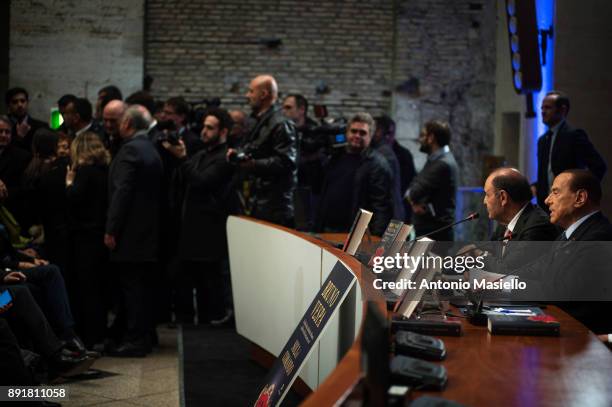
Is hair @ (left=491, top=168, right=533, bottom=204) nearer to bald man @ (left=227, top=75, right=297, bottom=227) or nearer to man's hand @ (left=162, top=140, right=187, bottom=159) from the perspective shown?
bald man @ (left=227, top=75, right=297, bottom=227)

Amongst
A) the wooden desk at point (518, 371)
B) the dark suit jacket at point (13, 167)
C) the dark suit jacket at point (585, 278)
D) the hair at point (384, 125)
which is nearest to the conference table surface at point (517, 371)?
the wooden desk at point (518, 371)

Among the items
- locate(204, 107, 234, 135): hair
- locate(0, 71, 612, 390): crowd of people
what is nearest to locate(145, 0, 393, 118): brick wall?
locate(0, 71, 612, 390): crowd of people

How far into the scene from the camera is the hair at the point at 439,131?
648 centimetres

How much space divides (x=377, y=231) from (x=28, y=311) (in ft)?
7.73

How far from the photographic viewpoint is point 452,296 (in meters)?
3.83

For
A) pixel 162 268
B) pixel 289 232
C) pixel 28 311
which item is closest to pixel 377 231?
pixel 289 232

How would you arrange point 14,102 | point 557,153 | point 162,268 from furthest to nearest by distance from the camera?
point 14,102 < point 162,268 < point 557,153

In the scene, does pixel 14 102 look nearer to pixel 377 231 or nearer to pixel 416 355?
pixel 377 231

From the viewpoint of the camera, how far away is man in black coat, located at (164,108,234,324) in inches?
266

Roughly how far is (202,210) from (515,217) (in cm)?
300

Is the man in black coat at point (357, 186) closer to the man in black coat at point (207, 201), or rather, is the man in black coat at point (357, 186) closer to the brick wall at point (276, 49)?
the man in black coat at point (207, 201)

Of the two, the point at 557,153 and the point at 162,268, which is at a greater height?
the point at 557,153

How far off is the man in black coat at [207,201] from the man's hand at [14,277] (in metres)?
1.83

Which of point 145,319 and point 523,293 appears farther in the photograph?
point 145,319
